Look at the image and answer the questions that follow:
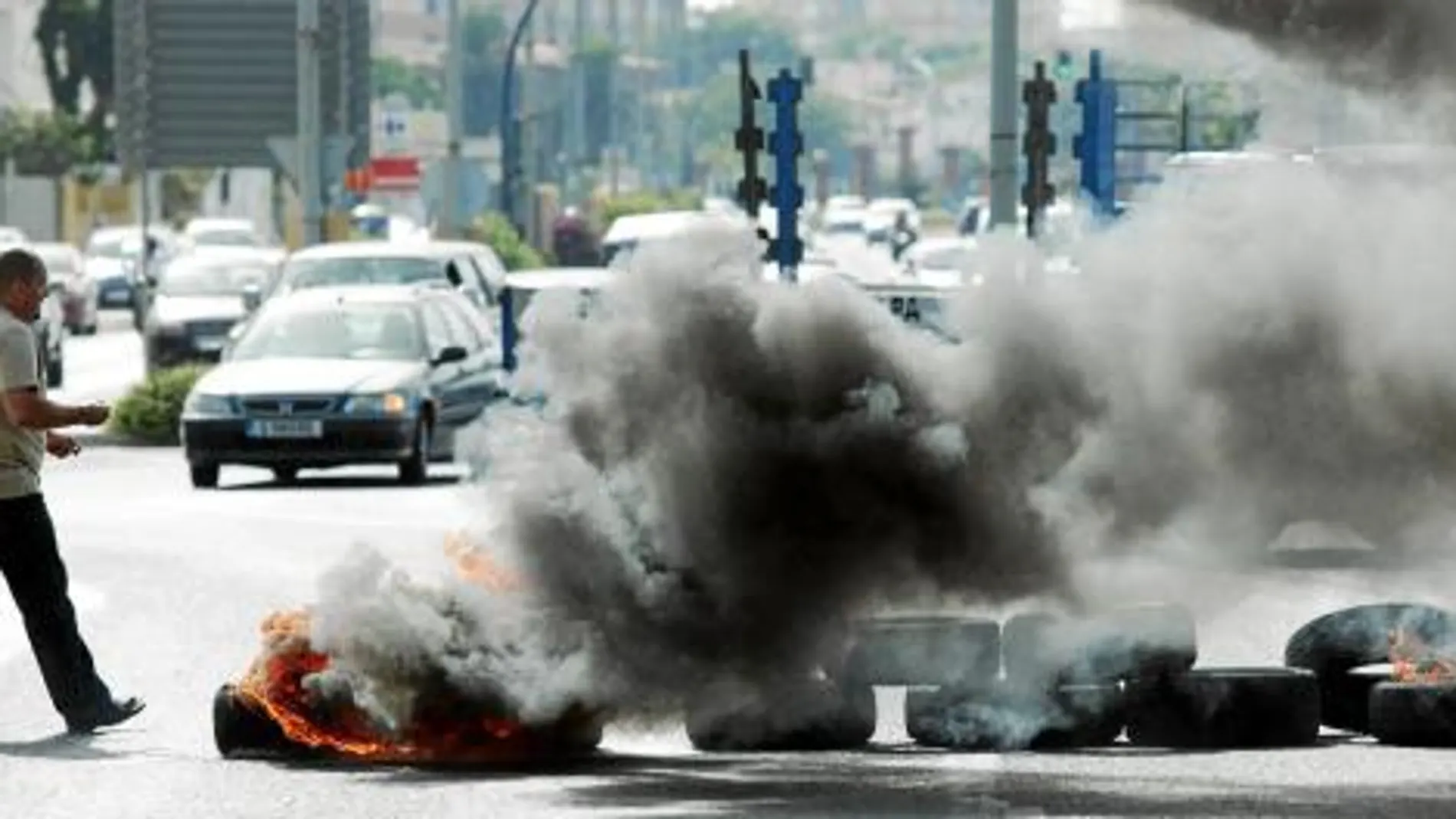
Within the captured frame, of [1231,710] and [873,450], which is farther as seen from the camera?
[873,450]

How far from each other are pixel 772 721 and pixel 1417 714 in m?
2.16

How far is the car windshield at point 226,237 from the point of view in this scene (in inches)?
3583

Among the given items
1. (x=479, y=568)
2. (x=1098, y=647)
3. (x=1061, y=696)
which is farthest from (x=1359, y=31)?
(x=479, y=568)

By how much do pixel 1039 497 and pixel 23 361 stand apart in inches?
151

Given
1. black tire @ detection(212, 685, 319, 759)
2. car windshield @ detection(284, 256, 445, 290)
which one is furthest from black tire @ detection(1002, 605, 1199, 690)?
car windshield @ detection(284, 256, 445, 290)

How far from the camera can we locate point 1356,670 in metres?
16.8

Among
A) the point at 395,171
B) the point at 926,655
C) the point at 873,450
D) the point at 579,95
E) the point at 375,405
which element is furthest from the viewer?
the point at 579,95

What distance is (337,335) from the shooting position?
38.2m

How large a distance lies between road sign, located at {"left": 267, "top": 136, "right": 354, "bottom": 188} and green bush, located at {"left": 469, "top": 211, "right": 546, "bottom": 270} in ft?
73.5

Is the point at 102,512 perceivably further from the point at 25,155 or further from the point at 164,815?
the point at 25,155

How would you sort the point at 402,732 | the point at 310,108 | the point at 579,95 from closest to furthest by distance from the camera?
the point at 402,732
the point at 310,108
the point at 579,95

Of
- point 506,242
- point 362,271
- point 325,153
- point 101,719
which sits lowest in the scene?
point 506,242

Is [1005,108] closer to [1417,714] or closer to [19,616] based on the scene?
[19,616]

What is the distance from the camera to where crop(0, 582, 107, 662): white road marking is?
69.2 ft
